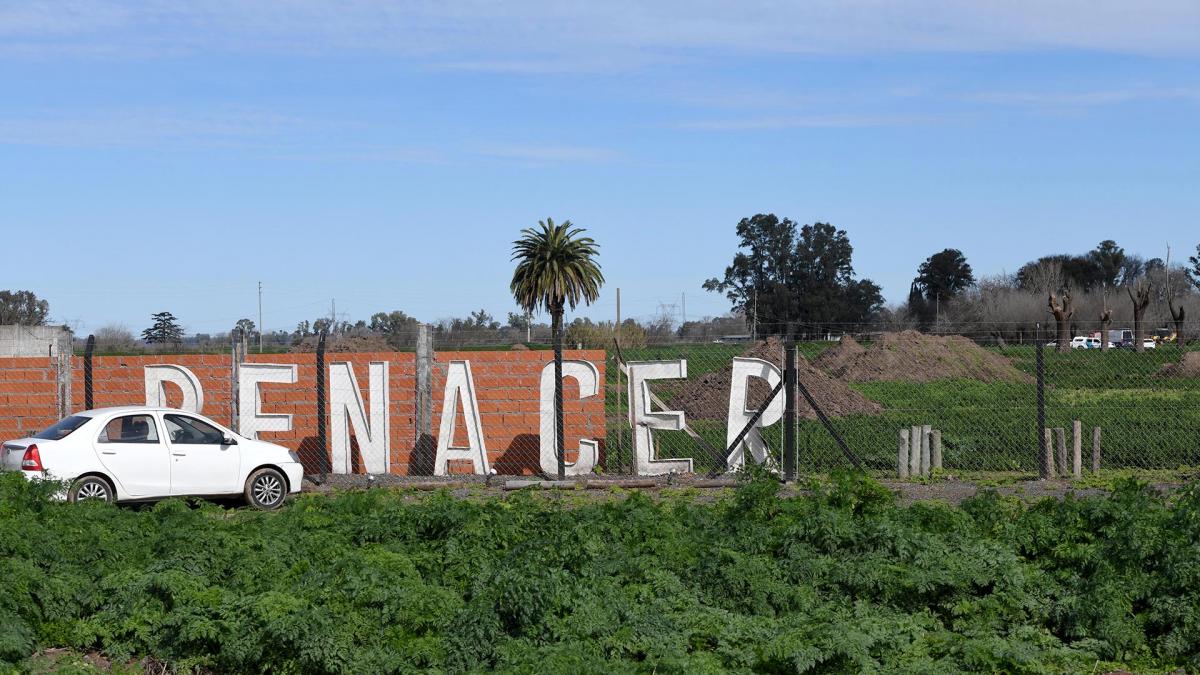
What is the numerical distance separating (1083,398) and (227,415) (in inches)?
993

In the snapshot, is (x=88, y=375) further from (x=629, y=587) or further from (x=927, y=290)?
(x=927, y=290)

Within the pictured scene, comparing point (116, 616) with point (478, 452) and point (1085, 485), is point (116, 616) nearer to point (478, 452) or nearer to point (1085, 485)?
point (478, 452)

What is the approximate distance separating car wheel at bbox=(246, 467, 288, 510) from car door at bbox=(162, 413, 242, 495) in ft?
0.66

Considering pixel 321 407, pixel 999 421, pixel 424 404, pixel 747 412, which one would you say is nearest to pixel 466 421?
pixel 424 404

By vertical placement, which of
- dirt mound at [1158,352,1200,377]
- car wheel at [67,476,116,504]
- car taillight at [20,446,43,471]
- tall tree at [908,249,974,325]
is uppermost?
tall tree at [908,249,974,325]

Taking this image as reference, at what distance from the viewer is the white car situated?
1495 centimetres

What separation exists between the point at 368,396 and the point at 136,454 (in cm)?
585

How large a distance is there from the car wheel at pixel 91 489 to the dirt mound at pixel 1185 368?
42.5 m

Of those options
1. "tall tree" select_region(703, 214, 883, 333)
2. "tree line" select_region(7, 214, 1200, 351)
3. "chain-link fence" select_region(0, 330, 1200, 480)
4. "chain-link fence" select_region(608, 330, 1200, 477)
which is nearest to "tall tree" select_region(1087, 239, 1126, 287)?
"tree line" select_region(7, 214, 1200, 351)

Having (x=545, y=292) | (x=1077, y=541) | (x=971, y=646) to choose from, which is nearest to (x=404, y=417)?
(x=1077, y=541)

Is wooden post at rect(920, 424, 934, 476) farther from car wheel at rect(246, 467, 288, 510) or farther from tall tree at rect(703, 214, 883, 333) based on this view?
tall tree at rect(703, 214, 883, 333)

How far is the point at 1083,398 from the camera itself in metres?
35.5

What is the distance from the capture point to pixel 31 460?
1482cm

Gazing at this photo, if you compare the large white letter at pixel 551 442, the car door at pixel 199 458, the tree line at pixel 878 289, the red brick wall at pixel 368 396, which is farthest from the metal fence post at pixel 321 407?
the tree line at pixel 878 289
